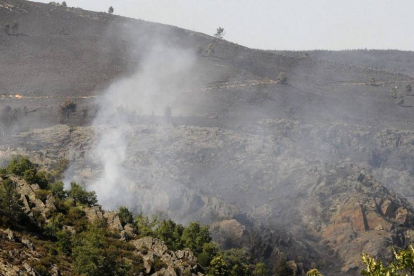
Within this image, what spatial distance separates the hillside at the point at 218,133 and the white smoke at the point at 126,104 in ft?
1.03

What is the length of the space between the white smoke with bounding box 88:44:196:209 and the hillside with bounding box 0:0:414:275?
12.4 inches

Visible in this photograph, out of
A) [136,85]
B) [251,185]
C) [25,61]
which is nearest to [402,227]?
[251,185]

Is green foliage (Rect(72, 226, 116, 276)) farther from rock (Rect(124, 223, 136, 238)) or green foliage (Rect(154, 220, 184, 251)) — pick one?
green foliage (Rect(154, 220, 184, 251))

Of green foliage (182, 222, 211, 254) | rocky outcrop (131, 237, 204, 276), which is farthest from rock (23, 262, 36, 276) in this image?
green foliage (182, 222, 211, 254)

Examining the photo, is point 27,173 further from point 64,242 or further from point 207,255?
point 207,255

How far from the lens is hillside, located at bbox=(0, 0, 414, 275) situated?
8056 cm

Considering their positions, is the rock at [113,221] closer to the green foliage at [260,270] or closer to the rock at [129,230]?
the rock at [129,230]

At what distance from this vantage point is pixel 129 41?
503 feet

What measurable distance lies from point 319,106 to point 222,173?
42.9 m

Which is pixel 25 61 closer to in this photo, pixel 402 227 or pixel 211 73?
pixel 211 73

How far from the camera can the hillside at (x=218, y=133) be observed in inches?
3172

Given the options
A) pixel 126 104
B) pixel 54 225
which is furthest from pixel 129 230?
pixel 126 104

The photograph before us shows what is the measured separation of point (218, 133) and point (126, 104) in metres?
21.4

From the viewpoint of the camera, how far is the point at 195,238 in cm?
6294
